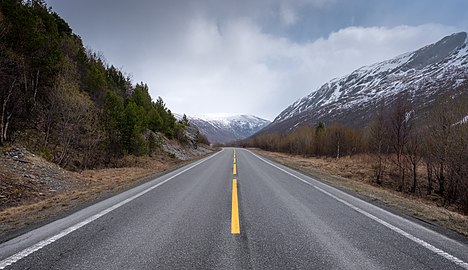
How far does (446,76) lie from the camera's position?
18300cm

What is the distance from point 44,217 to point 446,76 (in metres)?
241

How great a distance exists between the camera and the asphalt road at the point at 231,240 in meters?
3.13

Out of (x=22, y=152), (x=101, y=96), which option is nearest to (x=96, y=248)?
(x=22, y=152)

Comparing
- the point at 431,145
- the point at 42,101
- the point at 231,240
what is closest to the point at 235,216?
the point at 231,240

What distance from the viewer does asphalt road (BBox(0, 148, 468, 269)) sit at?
313 centimetres

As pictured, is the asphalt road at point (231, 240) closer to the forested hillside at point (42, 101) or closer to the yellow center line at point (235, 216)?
the yellow center line at point (235, 216)

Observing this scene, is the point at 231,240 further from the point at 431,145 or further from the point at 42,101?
the point at 42,101

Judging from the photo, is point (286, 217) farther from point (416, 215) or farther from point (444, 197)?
point (444, 197)

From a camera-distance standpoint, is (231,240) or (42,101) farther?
(42,101)

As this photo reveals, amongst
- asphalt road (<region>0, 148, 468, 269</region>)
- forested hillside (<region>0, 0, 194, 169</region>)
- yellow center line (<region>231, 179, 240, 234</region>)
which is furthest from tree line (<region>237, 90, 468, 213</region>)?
forested hillside (<region>0, 0, 194, 169</region>)

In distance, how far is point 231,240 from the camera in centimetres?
385

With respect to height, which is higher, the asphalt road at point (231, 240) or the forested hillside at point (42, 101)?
the forested hillside at point (42, 101)

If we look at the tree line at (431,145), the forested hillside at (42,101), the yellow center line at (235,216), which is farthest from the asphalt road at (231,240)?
the tree line at (431,145)

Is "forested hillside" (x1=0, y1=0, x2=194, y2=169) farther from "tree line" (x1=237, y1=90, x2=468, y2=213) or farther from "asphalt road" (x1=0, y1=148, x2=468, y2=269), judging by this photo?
"tree line" (x1=237, y1=90, x2=468, y2=213)
